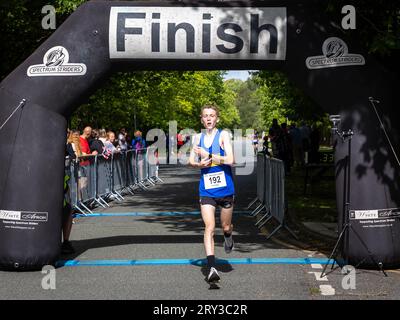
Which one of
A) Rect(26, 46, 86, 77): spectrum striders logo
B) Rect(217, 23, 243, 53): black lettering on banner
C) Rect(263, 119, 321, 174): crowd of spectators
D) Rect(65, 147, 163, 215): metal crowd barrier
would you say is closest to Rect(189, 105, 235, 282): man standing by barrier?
Rect(217, 23, 243, 53): black lettering on banner

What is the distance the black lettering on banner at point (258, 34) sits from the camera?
7980 millimetres

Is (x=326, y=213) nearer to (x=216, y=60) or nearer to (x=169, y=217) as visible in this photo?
(x=169, y=217)

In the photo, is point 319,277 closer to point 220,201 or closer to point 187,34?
point 220,201

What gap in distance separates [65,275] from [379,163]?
13.0 ft

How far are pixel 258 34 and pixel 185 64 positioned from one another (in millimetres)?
994

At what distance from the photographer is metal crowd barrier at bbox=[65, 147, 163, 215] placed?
14.0 m

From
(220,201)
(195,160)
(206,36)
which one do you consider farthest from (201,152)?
(206,36)

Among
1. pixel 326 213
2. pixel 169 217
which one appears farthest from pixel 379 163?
pixel 169 217

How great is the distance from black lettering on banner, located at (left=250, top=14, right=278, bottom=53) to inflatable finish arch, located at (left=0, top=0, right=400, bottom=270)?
1cm

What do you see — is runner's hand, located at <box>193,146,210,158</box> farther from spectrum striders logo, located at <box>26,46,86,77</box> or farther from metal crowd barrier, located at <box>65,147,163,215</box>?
metal crowd barrier, located at <box>65,147,163,215</box>

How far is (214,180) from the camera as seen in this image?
718 centimetres
